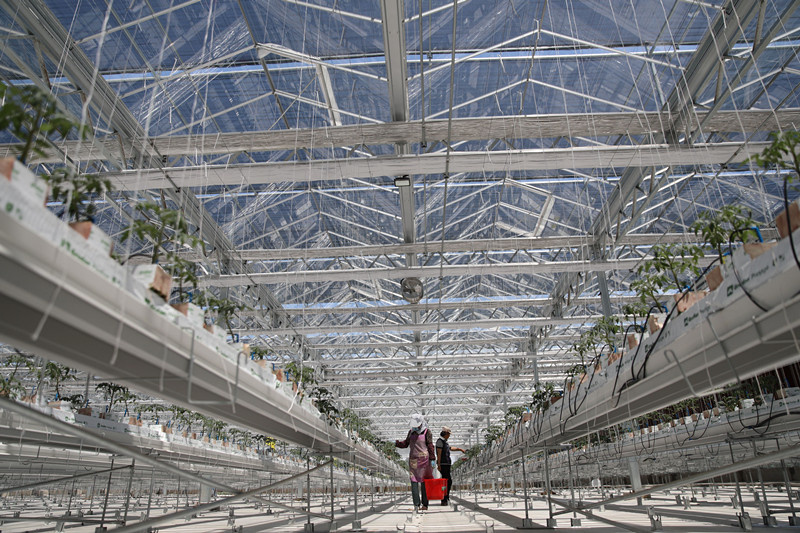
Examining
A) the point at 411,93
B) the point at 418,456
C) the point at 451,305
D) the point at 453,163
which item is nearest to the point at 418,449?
the point at 418,456

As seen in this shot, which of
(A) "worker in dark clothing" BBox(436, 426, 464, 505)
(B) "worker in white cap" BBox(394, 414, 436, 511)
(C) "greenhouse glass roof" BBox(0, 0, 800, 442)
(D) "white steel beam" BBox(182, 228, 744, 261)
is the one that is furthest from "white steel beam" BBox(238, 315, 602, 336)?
(B) "worker in white cap" BBox(394, 414, 436, 511)

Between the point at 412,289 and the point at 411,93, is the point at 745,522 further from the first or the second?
the point at 412,289

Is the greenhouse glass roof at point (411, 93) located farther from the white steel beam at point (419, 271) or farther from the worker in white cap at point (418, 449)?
the worker in white cap at point (418, 449)

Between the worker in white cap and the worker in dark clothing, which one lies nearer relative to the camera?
the worker in white cap

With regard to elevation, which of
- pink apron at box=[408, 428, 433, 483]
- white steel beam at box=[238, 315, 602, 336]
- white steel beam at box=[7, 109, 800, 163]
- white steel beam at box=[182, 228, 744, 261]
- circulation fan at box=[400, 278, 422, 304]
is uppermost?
white steel beam at box=[7, 109, 800, 163]

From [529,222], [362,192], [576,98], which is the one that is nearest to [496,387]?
[529,222]

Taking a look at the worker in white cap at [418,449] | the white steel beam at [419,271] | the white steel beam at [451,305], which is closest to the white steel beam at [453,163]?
the white steel beam at [419,271]

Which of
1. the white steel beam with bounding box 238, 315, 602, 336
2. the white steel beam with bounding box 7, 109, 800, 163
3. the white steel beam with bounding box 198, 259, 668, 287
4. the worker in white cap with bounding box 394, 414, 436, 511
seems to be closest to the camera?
the white steel beam with bounding box 7, 109, 800, 163

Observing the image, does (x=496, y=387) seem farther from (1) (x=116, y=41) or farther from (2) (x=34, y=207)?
(2) (x=34, y=207)

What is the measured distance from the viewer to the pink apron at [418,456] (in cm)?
833

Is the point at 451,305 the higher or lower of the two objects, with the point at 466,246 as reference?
lower

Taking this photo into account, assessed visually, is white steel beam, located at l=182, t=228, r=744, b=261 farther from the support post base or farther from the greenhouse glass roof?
the support post base

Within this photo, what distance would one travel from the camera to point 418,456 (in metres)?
8.34

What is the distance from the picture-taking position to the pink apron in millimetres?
8328
